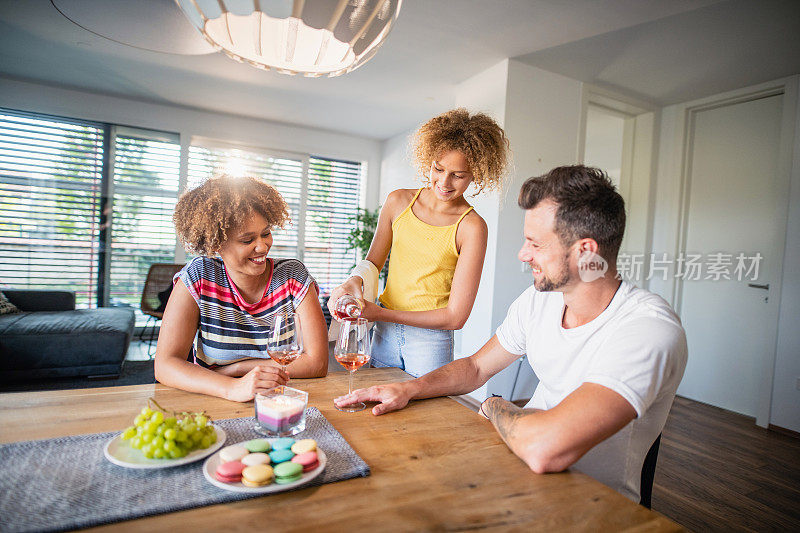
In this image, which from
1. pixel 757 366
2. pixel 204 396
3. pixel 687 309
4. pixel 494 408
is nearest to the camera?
pixel 494 408

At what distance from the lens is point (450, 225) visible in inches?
70.3

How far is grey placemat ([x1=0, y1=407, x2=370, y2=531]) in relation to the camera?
26.6 inches

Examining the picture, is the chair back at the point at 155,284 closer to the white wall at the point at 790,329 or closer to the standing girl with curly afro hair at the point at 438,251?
the standing girl with curly afro hair at the point at 438,251

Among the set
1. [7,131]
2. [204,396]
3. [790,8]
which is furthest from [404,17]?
[7,131]

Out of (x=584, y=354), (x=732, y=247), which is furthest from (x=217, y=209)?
(x=732, y=247)

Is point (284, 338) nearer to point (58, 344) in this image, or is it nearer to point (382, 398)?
point (382, 398)

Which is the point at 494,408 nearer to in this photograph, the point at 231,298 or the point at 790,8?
the point at 231,298

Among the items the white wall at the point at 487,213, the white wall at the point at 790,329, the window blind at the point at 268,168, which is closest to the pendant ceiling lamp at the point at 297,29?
the white wall at the point at 487,213

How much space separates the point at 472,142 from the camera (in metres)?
1.78

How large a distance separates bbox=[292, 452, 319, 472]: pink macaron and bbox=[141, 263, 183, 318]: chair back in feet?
15.2

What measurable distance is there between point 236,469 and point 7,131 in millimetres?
5730

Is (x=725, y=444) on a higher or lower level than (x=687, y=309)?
lower

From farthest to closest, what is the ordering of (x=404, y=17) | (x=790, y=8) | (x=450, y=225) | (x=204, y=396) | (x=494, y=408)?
(x=404, y=17) < (x=790, y=8) < (x=450, y=225) < (x=204, y=396) < (x=494, y=408)

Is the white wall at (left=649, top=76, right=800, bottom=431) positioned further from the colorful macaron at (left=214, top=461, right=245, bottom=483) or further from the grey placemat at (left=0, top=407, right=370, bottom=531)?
the colorful macaron at (left=214, top=461, right=245, bottom=483)
